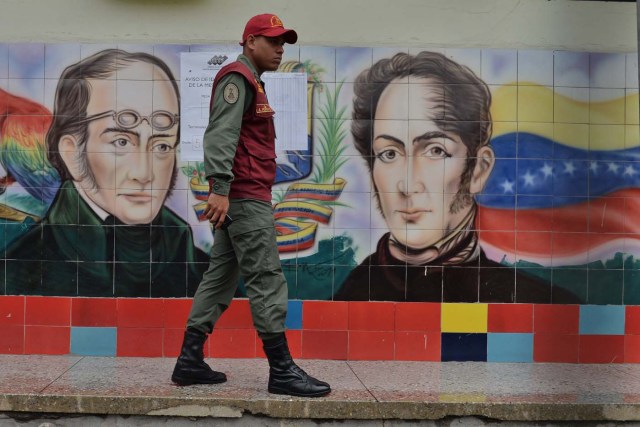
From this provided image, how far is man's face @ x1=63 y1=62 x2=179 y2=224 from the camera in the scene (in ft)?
18.7

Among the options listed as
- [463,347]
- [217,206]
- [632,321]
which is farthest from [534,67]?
[217,206]

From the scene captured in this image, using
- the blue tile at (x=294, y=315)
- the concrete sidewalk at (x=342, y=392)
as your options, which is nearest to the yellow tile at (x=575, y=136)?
the concrete sidewalk at (x=342, y=392)

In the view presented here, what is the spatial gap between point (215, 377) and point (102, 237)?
1470 millimetres

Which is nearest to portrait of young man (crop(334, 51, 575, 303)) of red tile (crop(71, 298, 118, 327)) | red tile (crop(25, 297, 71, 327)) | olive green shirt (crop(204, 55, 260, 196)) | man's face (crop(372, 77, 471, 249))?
man's face (crop(372, 77, 471, 249))

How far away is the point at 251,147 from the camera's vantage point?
15.1ft

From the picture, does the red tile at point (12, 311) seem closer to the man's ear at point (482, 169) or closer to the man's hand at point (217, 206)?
the man's hand at point (217, 206)

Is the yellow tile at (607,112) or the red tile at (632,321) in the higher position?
the yellow tile at (607,112)

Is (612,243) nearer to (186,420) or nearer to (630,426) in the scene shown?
(630,426)

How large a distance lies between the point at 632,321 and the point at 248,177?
2.98 meters

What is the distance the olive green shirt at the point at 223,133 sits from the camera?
437 centimetres

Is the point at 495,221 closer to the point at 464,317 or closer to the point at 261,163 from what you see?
the point at 464,317

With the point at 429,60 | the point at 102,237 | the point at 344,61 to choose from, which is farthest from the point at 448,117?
the point at 102,237

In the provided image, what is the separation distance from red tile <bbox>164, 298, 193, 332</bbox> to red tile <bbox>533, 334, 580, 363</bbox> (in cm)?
240

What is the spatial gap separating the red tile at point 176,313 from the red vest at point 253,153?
1393mm
